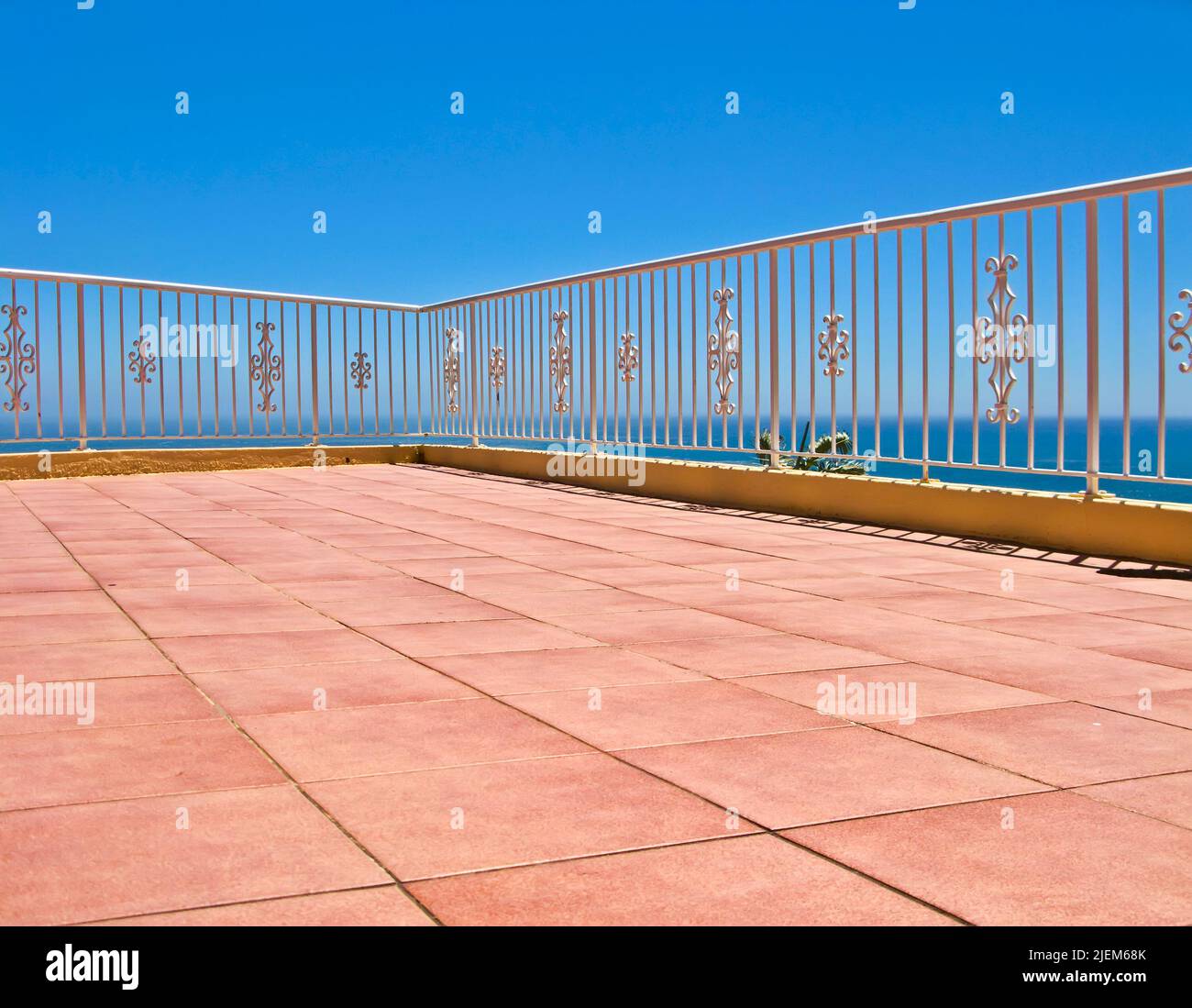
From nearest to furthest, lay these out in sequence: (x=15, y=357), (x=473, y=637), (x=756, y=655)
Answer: (x=756, y=655), (x=473, y=637), (x=15, y=357)

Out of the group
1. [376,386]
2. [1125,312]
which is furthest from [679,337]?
[376,386]

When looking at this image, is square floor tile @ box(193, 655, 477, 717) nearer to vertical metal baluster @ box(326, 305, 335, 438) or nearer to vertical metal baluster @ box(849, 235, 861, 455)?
vertical metal baluster @ box(849, 235, 861, 455)

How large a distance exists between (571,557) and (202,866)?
288 centimetres

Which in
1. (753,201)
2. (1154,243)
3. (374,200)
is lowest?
(1154,243)

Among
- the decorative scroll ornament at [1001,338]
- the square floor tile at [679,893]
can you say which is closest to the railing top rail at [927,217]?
the decorative scroll ornament at [1001,338]

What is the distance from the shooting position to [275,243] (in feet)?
302

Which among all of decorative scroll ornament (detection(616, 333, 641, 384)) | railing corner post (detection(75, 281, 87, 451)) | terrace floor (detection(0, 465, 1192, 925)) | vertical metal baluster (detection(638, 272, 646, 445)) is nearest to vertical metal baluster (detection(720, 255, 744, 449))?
vertical metal baluster (detection(638, 272, 646, 445))

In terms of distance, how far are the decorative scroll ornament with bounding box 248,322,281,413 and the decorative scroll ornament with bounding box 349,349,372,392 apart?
0.66 m

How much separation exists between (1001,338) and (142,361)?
5984mm

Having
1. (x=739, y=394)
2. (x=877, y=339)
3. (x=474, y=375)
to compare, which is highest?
(x=474, y=375)

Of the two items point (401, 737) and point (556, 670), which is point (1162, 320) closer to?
point (556, 670)

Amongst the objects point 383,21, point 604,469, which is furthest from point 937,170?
point 604,469

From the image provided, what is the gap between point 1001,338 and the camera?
14.3 ft
